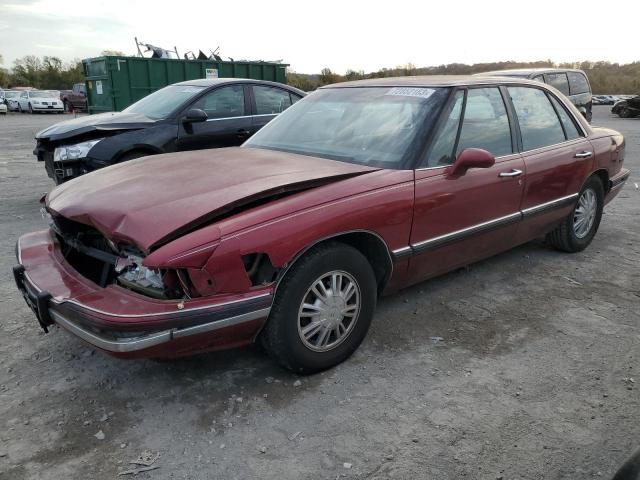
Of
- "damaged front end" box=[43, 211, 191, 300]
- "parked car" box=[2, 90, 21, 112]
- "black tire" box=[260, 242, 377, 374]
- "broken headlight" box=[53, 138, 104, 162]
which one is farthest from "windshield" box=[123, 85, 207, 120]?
"parked car" box=[2, 90, 21, 112]

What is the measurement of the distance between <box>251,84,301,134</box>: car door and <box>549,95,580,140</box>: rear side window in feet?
11.5

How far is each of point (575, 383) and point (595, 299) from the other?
1.36 meters

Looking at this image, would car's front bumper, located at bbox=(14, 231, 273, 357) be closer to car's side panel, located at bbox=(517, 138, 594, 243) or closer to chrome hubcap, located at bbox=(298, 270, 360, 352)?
chrome hubcap, located at bbox=(298, 270, 360, 352)

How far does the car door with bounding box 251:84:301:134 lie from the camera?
23.5 feet

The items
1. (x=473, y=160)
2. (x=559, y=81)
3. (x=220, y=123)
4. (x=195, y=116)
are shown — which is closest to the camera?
(x=473, y=160)

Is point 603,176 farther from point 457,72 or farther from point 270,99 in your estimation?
point 457,72

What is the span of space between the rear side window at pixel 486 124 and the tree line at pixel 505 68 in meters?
27.3

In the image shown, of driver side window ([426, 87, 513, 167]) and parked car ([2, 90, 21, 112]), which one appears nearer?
driver side window ([426, 87, 513, 167])

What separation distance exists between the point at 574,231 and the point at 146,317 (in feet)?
13.4

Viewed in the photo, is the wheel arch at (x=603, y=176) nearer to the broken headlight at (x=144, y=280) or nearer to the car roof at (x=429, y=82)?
the car roof at (x=429, y=82)

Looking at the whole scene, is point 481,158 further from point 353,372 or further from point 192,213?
point 192,213

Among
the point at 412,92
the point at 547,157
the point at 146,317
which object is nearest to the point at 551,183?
the point at 547,157

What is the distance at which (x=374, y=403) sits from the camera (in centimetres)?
275

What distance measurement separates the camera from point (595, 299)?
407 cm
